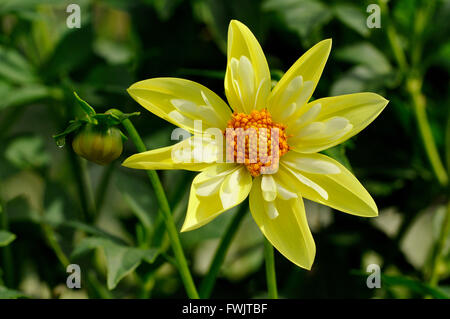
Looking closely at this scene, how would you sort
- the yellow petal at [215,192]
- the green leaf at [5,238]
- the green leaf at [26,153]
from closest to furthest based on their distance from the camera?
the yellow petal at [215,192], the green leaf at [5,238], the green leaf at [26,153]

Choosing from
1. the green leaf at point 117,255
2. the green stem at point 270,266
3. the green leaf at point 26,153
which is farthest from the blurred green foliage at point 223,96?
the green stem at point 270,266

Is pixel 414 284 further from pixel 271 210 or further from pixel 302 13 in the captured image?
pixel 302 13

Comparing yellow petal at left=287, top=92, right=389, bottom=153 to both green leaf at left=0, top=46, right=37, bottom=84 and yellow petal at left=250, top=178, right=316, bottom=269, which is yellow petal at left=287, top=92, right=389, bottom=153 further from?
green leaf at left=0, top=46, right=37, bottom=84

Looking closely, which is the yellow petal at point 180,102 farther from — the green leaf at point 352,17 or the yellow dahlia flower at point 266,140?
the green leaf at point 352,17

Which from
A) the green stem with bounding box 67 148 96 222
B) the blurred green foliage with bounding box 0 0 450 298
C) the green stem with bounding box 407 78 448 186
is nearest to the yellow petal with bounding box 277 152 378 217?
the blurred green foliage with bounding box 0 0 450 298

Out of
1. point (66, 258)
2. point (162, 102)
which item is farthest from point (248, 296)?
point (162, 102)
